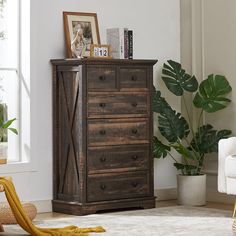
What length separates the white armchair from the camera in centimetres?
593

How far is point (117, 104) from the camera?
Answer: 260 inches

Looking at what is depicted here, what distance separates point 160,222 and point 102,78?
4.33 feet

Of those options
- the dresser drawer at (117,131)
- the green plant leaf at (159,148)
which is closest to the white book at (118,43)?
the dresser drawer at (117,131)

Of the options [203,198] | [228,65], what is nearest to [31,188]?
[203,198]

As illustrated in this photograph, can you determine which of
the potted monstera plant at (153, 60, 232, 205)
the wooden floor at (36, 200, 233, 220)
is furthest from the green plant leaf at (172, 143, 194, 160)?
the wooden floor at (36, 200, 233, 220)

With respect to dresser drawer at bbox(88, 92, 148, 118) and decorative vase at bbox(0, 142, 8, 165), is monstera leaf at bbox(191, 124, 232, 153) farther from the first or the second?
decorative vase at bbox(0, 142, 8, 165)

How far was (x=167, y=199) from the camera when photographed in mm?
7430

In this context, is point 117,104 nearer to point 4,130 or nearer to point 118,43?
point 118,43

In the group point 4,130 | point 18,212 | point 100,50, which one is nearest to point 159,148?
point 100,50

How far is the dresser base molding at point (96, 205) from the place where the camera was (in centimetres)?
639

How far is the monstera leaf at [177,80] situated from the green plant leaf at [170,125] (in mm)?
204

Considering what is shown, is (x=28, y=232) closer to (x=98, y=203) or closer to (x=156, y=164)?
(x=98, y=203)

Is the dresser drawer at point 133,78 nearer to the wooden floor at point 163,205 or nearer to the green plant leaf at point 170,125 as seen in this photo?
the green plant leaf at point 170,125

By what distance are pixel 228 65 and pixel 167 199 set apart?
4.42 ft
